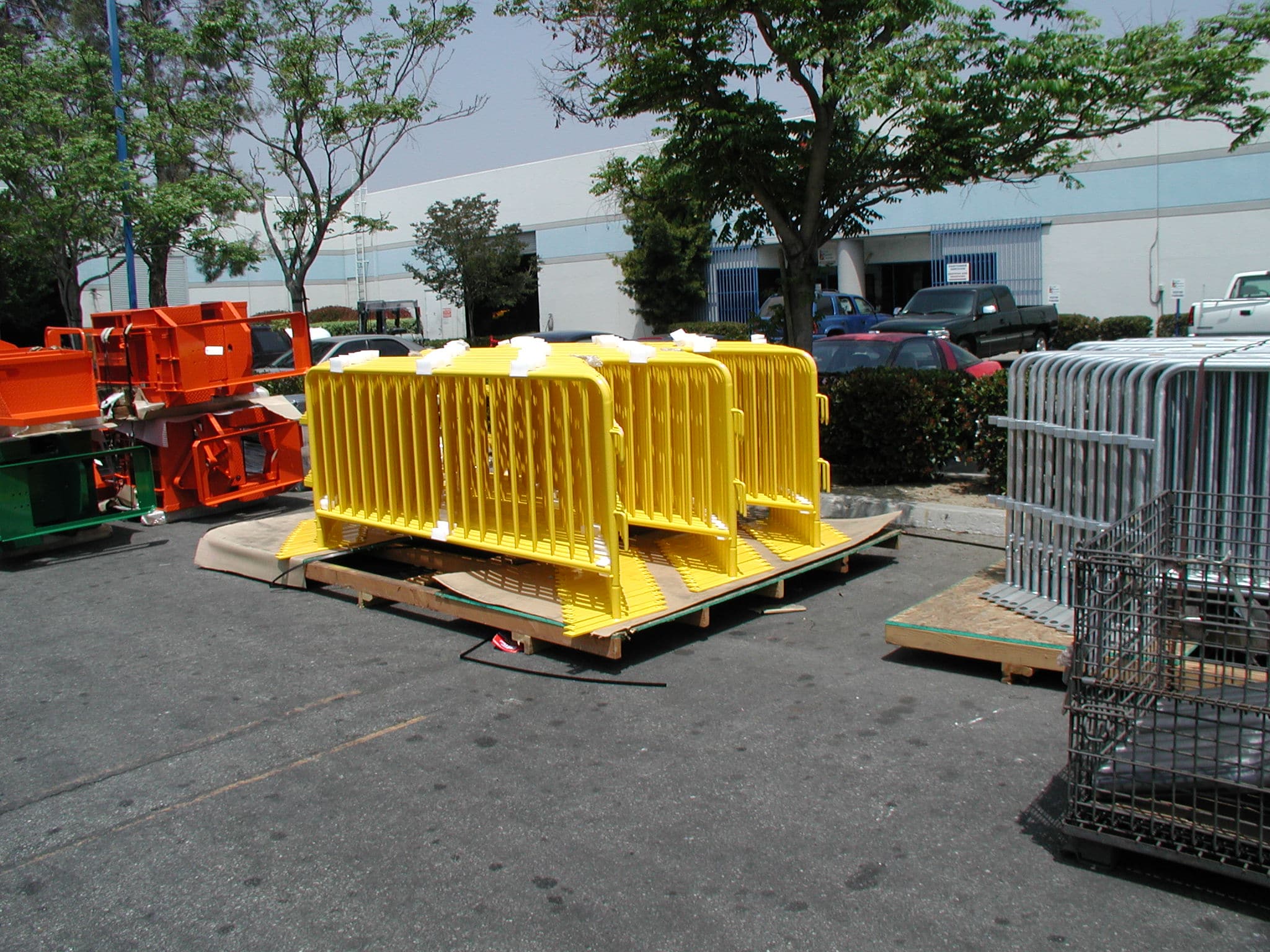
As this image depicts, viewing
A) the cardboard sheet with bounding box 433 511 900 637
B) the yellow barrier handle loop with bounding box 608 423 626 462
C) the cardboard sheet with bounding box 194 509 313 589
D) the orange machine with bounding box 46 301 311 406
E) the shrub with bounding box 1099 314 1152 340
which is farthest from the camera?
the shrub with bounding box 1099 314 1152 340

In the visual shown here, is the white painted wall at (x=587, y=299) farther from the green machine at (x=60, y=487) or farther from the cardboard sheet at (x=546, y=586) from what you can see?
the cardboard sheet at (x=546, y=586)

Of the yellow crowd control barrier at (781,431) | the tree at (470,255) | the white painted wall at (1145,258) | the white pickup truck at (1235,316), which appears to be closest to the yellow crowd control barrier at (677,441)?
the yellow crowd control barrier at (781,431)

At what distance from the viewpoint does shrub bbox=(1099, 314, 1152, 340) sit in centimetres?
2650

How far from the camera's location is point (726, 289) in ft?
114

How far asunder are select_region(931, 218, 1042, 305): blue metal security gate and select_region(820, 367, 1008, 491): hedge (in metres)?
20.0

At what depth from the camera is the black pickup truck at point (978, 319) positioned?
73.2 ft

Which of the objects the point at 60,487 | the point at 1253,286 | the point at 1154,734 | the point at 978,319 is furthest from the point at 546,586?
the point at 1253,286

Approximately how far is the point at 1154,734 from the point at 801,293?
25.6ft

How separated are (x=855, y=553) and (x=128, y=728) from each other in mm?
5355

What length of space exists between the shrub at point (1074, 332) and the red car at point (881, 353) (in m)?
13.3

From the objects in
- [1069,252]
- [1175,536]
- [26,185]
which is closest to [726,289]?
[1069,252]

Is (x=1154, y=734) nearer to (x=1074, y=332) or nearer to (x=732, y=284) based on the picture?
(x=1074, y=332)

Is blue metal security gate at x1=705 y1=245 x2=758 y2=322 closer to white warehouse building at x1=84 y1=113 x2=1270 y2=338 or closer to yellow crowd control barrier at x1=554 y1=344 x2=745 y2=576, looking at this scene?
white warehouse building at x1=84 y1=113 x2=1270 y2=338

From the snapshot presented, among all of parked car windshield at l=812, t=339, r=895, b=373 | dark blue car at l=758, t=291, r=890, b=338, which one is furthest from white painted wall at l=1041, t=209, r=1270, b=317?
parked car windshield at l=812, t=339, r=895, b=373
